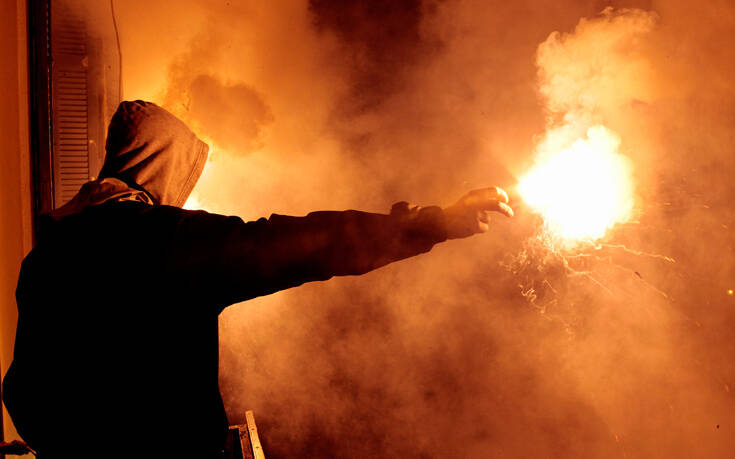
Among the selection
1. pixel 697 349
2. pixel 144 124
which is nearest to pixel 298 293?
pixel 144 124

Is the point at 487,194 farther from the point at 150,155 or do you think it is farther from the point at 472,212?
the point at 150,155

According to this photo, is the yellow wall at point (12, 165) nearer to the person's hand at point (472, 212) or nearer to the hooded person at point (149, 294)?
the hooded person at point (149, 294)

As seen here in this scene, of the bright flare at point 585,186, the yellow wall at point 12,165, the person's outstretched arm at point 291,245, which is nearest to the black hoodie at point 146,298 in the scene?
the person's outstretched arm at point 291,245

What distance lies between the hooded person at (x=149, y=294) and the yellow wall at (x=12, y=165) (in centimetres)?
198

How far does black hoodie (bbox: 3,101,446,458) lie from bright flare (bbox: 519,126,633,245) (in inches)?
70.3

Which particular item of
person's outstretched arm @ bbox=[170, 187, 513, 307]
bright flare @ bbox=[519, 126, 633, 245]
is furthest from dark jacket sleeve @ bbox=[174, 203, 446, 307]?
bright flare @ bbox=[519, 126, 633, 245]

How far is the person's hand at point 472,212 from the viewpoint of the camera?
143cm

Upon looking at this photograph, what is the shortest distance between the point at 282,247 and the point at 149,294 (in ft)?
1.37

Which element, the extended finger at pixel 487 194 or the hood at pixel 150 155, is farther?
the hood at pixel 150 155

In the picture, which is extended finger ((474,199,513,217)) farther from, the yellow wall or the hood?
the yellow wall

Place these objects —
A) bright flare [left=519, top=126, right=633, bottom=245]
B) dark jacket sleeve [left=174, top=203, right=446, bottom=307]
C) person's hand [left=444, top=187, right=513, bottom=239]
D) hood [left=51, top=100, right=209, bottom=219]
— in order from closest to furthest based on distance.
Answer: dark jacket sleeve [left=174, top=203, right=446, bottom=307] → person's hand [left=444, top=187, right=513, bottom=239] → hood [left=51, top=100, right=209, bottom=219] → bright flare [left=519, top=126, right=633, bottom=245]

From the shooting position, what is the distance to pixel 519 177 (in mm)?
3367

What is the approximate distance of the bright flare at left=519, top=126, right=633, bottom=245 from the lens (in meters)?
2.88

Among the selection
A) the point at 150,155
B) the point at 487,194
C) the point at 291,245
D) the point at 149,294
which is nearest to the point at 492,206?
the point at 487,194
